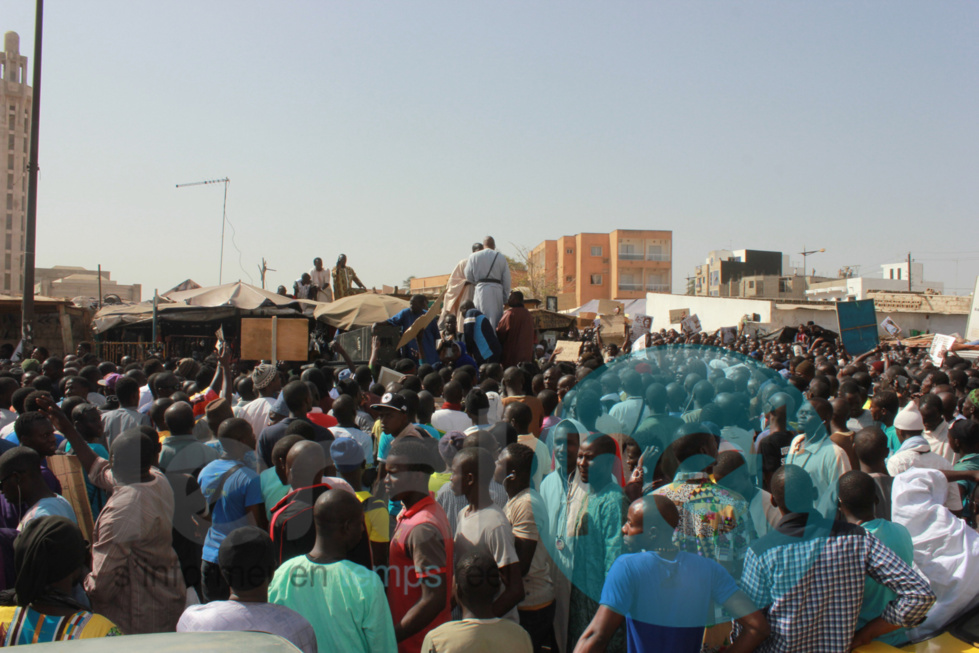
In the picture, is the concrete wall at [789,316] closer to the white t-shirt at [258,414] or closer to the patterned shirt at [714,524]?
the white t-shirt at [258,414]

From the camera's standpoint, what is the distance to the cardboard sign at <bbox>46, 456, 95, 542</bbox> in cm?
423

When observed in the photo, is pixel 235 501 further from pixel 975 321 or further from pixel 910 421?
pixel 975 321

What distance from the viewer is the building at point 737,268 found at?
63281mm

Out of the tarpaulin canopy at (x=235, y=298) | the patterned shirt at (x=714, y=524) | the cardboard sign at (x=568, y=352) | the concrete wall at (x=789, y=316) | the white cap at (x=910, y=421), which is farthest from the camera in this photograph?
the concrete wall at (x=789, y=316)

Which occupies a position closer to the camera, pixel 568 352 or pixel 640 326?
pixel 568 352

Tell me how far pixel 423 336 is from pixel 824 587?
23.4ft

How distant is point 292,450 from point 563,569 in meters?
1.50

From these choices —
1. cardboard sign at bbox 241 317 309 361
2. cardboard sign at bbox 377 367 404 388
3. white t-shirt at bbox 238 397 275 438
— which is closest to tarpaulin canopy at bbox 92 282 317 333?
A: cardboard sign at bbox 241 317 309 361

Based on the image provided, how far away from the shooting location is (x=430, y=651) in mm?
2688

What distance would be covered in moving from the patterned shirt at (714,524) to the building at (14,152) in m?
92.8

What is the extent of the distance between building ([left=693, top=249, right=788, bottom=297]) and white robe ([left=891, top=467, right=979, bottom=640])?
5665cm

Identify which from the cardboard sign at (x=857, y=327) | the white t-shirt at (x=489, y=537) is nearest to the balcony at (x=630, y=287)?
the cardboard sign at (x=857, y=327)

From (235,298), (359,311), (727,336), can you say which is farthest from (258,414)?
(727,336)

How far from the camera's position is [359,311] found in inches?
523
